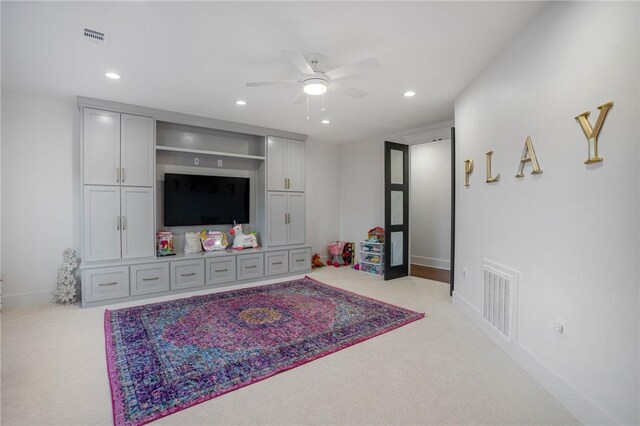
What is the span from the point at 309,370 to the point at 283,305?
1.53 metres

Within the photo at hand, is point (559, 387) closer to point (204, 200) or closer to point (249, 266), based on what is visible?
point (249, 266)

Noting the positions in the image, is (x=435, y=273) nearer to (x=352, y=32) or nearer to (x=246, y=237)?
(x=246, y=237)

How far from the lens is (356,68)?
246 centimetres

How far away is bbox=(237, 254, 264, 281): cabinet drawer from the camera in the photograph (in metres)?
4.88

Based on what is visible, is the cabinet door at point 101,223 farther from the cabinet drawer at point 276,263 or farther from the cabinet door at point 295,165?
the cabinet door at point 295,165

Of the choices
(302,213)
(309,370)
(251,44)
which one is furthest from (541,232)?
(302,213)

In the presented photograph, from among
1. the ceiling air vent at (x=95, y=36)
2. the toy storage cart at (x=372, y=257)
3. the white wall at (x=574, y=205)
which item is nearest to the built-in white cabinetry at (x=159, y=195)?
the toy storage cart at (x=372, y=257)

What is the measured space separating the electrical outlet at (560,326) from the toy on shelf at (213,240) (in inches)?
167

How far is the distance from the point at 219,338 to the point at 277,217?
2.77 m

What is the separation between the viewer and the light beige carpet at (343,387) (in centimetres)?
180

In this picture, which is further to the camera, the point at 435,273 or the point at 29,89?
the point at 435,273

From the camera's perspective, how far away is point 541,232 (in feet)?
6.89

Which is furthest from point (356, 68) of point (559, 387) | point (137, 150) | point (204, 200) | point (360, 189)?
point (360, 189)

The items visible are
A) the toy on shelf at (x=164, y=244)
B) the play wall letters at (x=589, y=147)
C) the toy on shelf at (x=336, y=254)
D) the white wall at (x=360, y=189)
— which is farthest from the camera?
the toy on shelf at (x=336, y=254)
